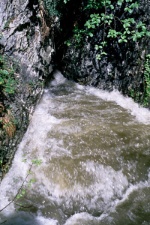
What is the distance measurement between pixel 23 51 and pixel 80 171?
2662 millimetres

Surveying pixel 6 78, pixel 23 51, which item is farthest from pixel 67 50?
pixel 6 78

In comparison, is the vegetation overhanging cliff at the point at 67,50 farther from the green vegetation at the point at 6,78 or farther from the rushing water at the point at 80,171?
the rushing water at the point at 80,171

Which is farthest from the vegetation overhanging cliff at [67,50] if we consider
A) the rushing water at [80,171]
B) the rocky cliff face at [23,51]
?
the rushing water at [80,171]

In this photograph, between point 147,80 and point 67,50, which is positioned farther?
point 67,50

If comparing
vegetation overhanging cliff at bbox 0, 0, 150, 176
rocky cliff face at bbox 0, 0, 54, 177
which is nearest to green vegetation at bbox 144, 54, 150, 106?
vegetation overhanging cliff at bbox 0, 0, 150, 176

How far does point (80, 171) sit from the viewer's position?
395cm

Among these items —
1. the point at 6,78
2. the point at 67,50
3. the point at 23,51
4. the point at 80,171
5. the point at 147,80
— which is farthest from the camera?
the point at 67,50

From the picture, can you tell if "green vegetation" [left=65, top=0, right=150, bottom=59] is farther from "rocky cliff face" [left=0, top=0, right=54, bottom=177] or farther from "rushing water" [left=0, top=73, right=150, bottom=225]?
"rushing water" [left=0, top=73, right=150, bottom=225]

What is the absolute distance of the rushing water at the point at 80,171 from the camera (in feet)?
11.5

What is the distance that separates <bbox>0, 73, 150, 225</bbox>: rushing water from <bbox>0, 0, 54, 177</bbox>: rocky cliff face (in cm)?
32

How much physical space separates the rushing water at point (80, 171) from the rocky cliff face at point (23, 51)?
0.32 meters

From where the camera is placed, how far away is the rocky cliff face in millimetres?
4270

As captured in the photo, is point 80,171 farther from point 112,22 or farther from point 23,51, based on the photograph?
point 112,22

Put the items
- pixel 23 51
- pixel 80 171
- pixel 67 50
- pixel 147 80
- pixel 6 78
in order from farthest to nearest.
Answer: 1. pixel 67 50
2. pixel 147 80
3. pixel 23 51
4. pixel 6 78
5. pixel 80 171
